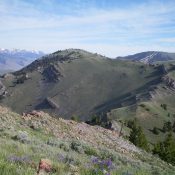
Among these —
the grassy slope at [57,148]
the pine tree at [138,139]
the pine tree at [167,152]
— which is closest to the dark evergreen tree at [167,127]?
the pine tree at [138,139]

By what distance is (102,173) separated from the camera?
8766 mm

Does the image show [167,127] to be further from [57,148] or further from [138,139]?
[57,148]

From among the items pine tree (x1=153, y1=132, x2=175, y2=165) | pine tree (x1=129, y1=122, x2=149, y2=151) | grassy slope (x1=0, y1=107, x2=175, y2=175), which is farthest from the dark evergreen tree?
grassy slope (x1=0, y1=107, x2=175, y2=175)

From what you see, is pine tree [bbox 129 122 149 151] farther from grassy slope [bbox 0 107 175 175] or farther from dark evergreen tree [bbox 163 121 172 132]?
dark evergreen tree [bbox 163 121 172 132]

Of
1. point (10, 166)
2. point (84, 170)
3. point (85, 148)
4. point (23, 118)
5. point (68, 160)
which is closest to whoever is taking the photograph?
point (10, 166)

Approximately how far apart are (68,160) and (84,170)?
81.8 inches

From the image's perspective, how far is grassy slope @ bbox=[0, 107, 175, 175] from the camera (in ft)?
32.5

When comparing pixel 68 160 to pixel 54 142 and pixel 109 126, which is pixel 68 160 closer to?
pixel 54 142

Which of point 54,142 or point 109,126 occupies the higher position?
point 54,142

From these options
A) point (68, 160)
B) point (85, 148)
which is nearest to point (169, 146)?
point (85, 148)

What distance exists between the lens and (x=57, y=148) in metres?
17.6

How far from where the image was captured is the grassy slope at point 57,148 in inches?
390

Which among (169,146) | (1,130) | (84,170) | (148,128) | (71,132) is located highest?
(84,170)

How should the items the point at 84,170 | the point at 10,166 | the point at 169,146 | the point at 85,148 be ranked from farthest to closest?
the point at 169,146 → the point at 85,148 → the point at 84,170 → the point at 10,166
